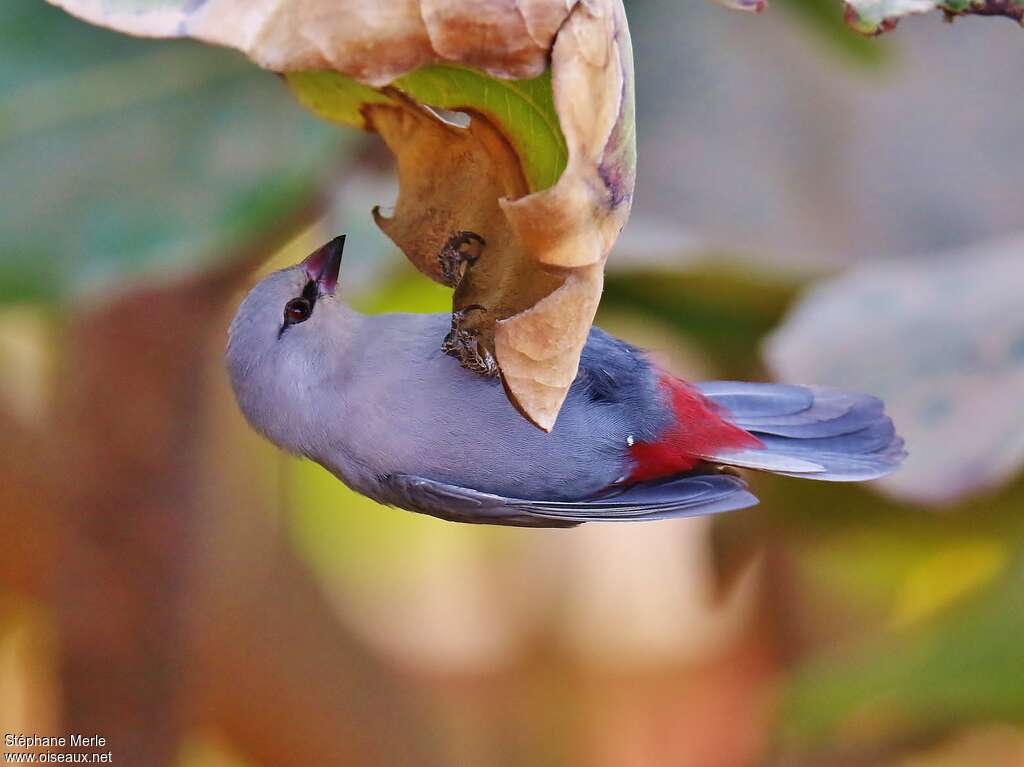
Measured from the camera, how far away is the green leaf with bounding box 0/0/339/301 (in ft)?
7.45

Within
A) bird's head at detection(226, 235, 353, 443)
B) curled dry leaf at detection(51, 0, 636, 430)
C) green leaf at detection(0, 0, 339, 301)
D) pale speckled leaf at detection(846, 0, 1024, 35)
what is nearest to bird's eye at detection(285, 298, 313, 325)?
bird's head at detection(226, 235, 353, 443)

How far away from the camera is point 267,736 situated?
342cm

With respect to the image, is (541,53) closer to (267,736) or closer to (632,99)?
(632,99)

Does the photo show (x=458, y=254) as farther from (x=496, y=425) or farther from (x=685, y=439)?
(x=685, y=439)

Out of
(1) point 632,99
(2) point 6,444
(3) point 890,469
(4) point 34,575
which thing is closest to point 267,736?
(4) point 34,575

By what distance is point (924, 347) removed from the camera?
2.28 meters

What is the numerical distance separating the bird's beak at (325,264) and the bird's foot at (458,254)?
0.55 metres

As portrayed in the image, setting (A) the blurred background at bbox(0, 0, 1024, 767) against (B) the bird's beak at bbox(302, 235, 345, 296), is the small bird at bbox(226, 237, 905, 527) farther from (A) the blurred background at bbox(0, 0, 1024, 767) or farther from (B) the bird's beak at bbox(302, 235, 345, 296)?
(A) the blurred background at bbox(0, 0, 1024, 767)

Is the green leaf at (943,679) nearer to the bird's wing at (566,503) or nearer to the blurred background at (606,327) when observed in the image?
the blurred background at (606,327)

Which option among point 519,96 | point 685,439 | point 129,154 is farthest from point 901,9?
point 129,154

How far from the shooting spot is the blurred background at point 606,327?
89.4 inches

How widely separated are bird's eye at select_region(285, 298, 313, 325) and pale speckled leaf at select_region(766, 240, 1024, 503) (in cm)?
86

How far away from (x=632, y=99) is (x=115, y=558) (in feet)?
7.00

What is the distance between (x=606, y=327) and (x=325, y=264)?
3.57ft
